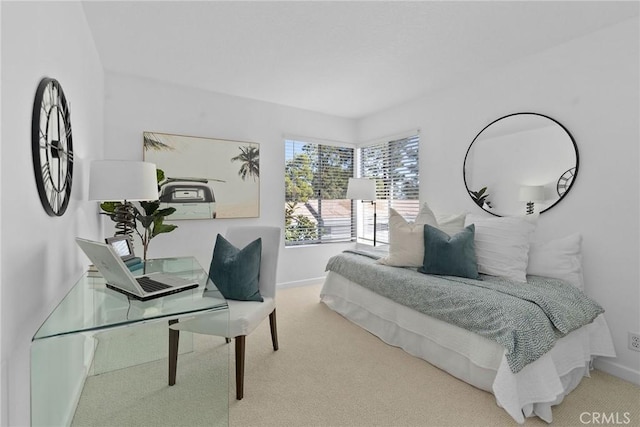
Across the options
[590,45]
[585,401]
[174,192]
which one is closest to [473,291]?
[585,401]

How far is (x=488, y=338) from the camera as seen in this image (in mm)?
1977

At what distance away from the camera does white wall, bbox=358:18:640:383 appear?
7.52 ft

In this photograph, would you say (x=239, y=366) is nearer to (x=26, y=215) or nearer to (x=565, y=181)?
(x=26, y=215)

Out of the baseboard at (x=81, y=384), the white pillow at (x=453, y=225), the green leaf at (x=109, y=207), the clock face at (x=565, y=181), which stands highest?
the clock face at (x=565, y=181)

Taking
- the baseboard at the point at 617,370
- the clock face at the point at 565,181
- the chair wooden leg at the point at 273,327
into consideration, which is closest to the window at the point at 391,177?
the clock face at the point at 565,181

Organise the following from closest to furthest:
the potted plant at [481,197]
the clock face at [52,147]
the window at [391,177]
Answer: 1. the clock face at [52,147]
2. the potted plant at [481,197]
3. the window at [391,177]

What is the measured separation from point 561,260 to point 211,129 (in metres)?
3.65

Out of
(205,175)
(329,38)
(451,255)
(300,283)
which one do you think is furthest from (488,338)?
(205,175)

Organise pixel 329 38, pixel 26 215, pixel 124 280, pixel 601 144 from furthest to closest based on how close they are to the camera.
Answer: pixel 329 38, pixel 601 144, pixel 124 280, pixel 26 215

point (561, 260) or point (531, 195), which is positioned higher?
point (531, 195)

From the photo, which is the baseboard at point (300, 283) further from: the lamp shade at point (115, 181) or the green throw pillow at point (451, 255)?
the lamp shade at point (115, 181)

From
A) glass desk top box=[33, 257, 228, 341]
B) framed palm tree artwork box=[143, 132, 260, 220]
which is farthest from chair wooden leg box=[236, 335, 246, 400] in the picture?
framed palm tree artwork box=[143, 132, 260, 220]

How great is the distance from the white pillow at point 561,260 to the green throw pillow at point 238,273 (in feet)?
7.13

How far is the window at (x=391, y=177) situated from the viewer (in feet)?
13.5
